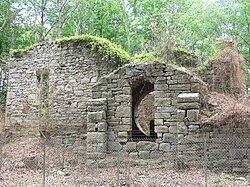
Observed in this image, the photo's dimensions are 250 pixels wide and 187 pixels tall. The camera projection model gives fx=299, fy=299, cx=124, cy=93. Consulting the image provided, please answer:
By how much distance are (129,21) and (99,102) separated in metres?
16.9

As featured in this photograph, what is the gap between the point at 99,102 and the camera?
9.17m

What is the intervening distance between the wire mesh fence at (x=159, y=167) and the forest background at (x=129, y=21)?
982cm

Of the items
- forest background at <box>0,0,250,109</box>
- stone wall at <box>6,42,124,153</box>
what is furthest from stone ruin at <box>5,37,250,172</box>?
forest background at <box>0,0,250,109</box>

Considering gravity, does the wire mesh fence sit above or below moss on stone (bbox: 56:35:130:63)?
below

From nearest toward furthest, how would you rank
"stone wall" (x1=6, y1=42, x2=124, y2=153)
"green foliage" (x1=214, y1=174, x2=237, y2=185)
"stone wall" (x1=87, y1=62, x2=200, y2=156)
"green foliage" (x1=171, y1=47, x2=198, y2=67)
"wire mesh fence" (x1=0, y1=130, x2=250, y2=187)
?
1. "green foliage" (x1=214, y1=174, x2=237, y2=185)
2. "wire mesh fence" (x1=0, y1=130, x2=250, y2=187)
3. "stone wall" (x1=87, y1=62, x2=200, y2=156)
4. "stone wall" (x1=6, y1=42, x2=124, y2=153)
5. "green foliage" (x1=171, y1=47, x2=198, y2=67)

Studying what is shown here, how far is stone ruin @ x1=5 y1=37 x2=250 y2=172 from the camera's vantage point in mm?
8547

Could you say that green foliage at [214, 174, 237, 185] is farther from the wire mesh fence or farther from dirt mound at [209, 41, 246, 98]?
dirt mound at [209, 41, 246, 98]

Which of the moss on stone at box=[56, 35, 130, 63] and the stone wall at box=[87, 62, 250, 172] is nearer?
the stone wall at box=[87, 62, 250, 172]

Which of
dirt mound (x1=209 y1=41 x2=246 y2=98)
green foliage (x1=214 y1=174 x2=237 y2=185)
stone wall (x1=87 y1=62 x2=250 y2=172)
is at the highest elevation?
dirt mound (x1=209 y1=41 x2=246 y2=98)

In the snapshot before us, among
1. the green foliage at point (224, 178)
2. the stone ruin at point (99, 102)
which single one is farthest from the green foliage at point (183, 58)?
the green foliage at point (224, 178)

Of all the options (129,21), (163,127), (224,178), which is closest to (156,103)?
(163,127)

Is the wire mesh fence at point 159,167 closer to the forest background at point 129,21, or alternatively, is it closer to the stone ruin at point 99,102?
the stone ruin at point 99,102

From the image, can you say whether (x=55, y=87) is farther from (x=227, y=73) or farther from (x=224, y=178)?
(x=224, y=178)

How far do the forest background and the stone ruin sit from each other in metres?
6.75
